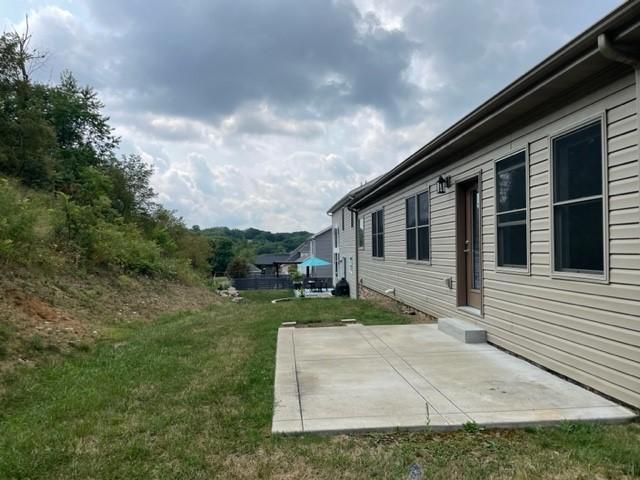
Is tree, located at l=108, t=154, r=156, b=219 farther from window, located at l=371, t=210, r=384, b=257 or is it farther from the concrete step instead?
the concrete step

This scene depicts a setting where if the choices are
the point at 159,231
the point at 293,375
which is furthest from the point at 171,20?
the point at 159,231

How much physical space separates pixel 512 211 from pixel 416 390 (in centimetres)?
253

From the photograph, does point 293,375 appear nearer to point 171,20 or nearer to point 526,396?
point 526,396

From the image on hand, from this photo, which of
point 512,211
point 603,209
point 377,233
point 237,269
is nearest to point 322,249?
point 237,269

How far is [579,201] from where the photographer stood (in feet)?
13.4

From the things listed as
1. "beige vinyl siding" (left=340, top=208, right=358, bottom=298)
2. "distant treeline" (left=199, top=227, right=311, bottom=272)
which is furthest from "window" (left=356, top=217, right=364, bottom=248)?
"distant treeline" (left=199, top=227, right=311, bottom=272)

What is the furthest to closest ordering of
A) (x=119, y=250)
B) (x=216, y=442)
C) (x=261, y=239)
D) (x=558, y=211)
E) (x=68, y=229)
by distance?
(x=261, y=239), (x=119, y=250), (x=68, y=229), (x=558, y=211), (x=216, y=442)

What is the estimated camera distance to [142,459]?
2.80 metres

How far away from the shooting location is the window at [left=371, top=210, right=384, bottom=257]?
12578 mm

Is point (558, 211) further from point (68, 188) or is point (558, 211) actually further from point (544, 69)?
point (68, 188)

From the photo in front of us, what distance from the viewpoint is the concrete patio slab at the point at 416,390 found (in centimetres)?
334

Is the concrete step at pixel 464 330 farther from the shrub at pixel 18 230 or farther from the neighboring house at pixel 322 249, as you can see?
the neighboring house at pixel 322 249

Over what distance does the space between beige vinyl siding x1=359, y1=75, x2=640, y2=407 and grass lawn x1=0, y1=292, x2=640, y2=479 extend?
79 centimetres

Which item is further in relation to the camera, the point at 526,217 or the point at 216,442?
the point at 526,217
